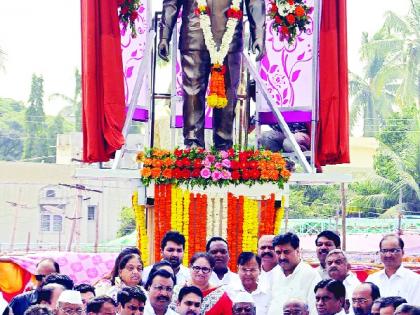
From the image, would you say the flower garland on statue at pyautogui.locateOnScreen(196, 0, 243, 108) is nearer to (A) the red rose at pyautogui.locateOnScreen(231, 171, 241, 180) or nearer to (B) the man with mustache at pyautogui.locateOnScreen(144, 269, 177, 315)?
(A) the red rose at pyautogui.locateOnScreen(231, 171, 241, 180)

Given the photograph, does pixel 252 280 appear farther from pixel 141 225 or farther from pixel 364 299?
pixel 141 225

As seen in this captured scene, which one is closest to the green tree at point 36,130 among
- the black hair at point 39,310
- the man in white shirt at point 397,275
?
the man in white shirt at point 397,275

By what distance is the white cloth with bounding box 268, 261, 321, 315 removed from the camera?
913 cm

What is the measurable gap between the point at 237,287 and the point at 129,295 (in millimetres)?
1447

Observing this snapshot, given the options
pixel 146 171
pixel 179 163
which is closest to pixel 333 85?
pixel 179 163

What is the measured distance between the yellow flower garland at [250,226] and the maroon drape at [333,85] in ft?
4.06

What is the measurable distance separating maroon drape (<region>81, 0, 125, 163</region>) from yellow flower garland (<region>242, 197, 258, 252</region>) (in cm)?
145

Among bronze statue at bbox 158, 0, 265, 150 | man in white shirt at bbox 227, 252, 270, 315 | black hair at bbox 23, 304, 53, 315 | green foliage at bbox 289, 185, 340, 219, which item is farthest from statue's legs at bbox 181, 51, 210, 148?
green foliage at bbox 289, 185, 340, 219

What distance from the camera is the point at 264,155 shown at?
12.1 m

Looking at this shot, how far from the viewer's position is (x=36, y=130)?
55281 mm

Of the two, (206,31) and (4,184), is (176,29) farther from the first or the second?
(4,184)

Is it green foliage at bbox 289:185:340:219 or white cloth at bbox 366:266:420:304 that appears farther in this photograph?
green foliage at bbox 289:185:340:219

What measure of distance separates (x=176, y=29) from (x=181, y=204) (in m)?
1.98

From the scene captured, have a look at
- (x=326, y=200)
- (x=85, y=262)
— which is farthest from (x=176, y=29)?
(x=326, y=200)
